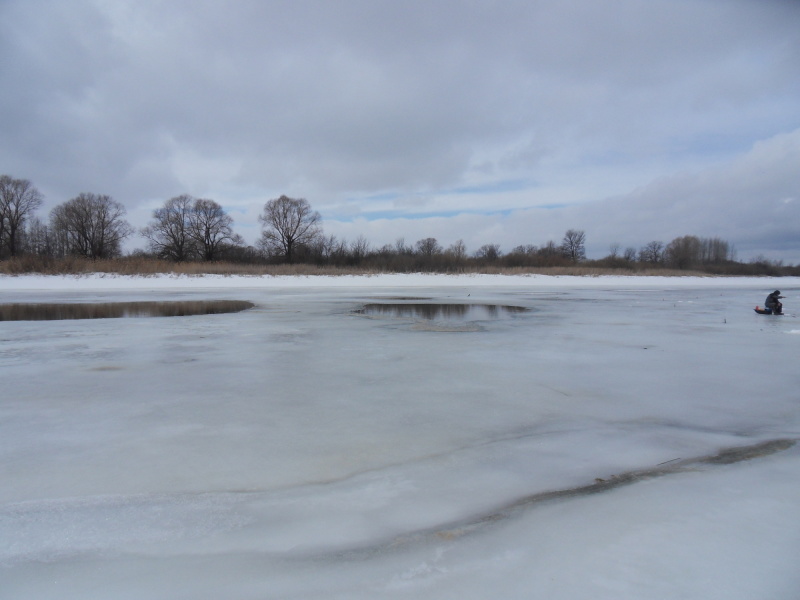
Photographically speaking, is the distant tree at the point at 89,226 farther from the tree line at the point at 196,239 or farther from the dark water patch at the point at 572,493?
the dark water patch at the point at 572,493

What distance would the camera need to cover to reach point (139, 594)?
1479 mm

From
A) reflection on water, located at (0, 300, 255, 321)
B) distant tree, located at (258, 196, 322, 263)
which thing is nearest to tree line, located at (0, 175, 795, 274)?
distant tree, located at (258, 196, 322, 263)

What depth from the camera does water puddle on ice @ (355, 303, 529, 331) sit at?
26.1ft

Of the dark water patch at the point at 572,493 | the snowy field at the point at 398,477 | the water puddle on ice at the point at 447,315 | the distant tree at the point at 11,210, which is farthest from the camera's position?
the distant tree at the point at 11,210

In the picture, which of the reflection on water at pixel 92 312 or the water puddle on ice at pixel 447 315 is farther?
the reflection on water at pixel 92 312

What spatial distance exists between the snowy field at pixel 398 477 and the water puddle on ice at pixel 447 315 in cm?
281

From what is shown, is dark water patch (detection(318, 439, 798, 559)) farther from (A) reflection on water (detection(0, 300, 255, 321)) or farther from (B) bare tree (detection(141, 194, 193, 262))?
(B) bare tree (detection(141, 194, 193, 262))

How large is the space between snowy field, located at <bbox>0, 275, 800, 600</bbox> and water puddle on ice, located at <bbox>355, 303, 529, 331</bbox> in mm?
2808

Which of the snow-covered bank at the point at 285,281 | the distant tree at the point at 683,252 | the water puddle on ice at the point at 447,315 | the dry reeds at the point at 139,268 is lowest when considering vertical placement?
the water puddle on ice at the point at 447,315

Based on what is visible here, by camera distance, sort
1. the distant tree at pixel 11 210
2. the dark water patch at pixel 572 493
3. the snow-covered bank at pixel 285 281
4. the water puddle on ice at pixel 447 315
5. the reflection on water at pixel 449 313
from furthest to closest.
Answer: the distant tree at pixel 11 210, the snow-covered bank at pixel 285 281, the reflection on water at pixel 449 313, the water puddle on ice at pixel 447 315, the dark water patch at pixel 572 493

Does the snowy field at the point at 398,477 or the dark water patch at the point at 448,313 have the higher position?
the dark water patch at the point at 448,313

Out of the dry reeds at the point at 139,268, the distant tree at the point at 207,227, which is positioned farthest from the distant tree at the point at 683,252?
the distant tree at the point at 207,227

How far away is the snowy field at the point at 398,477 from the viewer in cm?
157

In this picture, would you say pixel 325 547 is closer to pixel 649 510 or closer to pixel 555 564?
pixel 555 564
